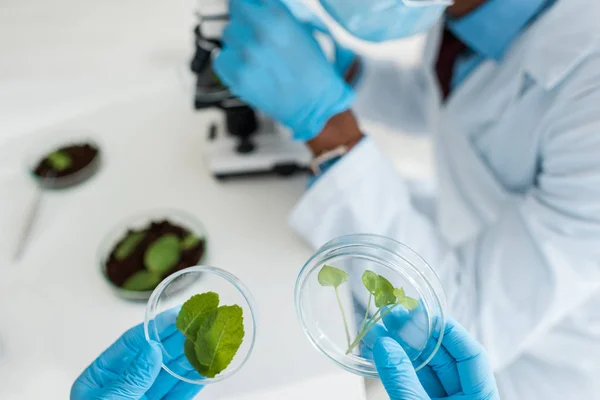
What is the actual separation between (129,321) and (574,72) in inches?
42.1

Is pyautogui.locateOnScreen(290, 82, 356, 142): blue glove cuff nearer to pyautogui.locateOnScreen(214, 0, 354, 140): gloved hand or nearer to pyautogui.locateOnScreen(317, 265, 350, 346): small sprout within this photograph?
pyautogui.locateOnScreen(214, 0, 354, 140): gloved hand

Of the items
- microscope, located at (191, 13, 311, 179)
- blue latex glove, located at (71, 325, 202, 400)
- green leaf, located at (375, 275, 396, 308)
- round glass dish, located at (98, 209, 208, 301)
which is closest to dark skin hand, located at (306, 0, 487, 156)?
microscope, located at (191, 13, 311, 179)

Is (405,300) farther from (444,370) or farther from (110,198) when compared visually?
(110,198)

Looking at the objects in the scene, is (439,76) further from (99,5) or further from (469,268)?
(99,5)

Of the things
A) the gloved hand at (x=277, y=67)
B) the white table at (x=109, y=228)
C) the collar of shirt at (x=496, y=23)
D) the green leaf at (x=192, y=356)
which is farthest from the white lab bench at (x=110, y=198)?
the collar of shirt at (x=496, y=23)

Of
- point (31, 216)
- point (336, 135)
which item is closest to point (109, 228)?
point (31, 216)

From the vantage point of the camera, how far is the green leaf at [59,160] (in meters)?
1.27

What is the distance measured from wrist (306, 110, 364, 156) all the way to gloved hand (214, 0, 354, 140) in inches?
0.9

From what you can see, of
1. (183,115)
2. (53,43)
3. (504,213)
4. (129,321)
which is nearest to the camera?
(129,321)

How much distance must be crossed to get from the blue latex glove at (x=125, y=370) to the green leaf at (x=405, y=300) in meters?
0.38

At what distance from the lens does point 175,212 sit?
1.16m

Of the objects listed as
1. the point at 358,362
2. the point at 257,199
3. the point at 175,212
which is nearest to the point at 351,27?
the point at 257,199

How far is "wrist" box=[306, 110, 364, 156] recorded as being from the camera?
1.19 metres

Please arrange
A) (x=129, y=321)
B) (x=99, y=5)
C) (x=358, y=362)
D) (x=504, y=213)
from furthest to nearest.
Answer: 1. (x=99, y=5)
2. (x=504, y=213)
3. (x=129, y=321)
4. (x=358, y=362)
